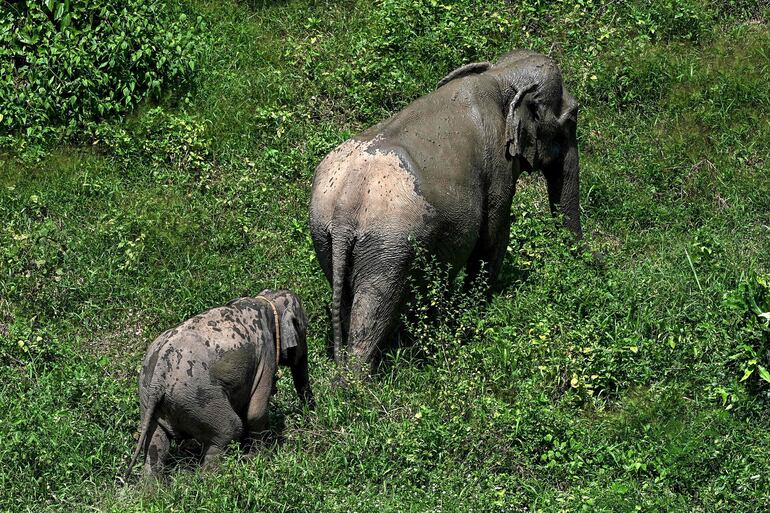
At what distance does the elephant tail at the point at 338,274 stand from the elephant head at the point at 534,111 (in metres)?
1.47

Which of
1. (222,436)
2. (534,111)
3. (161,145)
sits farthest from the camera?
(161,145)

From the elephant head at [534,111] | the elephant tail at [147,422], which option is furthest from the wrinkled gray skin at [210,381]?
the elephant head at [534,111]

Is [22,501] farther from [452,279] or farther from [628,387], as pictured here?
[628,387]

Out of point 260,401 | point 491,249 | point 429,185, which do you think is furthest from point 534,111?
point 260,401

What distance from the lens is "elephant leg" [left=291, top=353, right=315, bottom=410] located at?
840cm

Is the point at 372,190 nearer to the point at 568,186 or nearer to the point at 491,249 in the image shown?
the point at 491,249

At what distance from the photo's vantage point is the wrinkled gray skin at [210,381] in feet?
25.0

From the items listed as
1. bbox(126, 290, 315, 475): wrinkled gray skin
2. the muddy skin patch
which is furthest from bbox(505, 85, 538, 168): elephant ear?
bbox(126, 290, 315, 475): wrinkled gray skin

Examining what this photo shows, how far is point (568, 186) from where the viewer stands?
10031 mm

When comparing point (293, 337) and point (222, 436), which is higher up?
point (293, 337)

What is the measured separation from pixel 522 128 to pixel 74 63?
3918 mm

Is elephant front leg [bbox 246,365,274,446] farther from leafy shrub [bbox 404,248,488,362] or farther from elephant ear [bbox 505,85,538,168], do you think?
elephant ear [bbox 505,85,538,168]

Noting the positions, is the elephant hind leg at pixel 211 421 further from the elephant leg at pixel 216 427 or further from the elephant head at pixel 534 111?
the elephant head at pixel 534 111

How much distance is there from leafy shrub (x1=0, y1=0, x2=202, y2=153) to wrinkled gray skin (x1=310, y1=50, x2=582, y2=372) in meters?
3.12
